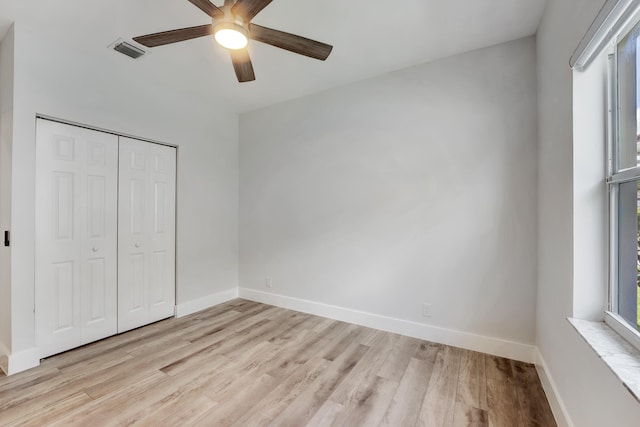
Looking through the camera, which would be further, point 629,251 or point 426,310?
point 426,310

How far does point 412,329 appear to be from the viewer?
2.75 metres

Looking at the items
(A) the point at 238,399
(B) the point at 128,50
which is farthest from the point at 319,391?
(B) the point at 128,50

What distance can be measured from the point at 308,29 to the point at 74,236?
2.72 metres

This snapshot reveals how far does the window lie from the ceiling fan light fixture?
1.82m

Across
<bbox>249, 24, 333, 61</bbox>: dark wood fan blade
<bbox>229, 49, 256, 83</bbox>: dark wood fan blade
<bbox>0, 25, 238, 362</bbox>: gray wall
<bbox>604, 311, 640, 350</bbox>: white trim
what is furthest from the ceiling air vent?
<bbox>604, 311, 640, 350</bbox>: white trim

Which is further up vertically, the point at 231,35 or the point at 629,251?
the point at 231,35

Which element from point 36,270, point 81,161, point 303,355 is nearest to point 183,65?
point 81,161

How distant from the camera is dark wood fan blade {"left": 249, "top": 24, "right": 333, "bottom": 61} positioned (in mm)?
1662

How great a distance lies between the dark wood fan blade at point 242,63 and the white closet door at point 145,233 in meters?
1.69

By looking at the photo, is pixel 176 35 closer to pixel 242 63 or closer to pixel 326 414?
pixel 242 63

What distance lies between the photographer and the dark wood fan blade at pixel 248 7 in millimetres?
1437

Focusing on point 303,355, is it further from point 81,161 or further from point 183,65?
point 183,65

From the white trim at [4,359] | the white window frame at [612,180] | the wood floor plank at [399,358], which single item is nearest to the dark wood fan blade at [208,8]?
the white window frame at [612,180]

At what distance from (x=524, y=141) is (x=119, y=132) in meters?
3.74
